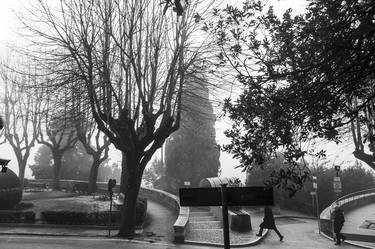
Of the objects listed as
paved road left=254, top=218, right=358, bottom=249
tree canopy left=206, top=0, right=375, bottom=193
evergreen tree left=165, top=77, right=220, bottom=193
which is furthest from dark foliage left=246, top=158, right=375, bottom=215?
tree canopy left=206, top=0, right=375, bottom=193

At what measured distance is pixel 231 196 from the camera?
5527 mm

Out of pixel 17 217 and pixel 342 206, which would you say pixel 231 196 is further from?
pixel 342 206

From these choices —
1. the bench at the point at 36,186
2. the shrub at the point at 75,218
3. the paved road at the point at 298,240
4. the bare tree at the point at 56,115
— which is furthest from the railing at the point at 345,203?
the bench at the point at 36,186

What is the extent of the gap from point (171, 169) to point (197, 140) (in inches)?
162

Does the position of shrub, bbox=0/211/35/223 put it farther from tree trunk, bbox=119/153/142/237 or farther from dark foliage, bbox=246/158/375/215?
dark foliage, bbox=246/158/375/215

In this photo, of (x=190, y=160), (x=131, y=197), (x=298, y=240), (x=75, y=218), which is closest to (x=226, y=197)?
(x=131, y=197)

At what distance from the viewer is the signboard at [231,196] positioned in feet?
17.8

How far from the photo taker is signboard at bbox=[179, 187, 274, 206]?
5.43 m

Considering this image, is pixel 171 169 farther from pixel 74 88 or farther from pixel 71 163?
pixel 74 88

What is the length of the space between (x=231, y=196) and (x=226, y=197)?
0.08 meters

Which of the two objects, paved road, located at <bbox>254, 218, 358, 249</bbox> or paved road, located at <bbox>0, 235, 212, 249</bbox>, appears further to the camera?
paved road, located at <bbox>254, 218, 358, 249</bbox>

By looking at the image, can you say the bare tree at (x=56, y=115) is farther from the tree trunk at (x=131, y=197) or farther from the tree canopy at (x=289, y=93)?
the tree canopy at (x=289, y=93)

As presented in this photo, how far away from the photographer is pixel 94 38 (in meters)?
14.9

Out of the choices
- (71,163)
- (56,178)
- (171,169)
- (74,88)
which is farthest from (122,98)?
(71,163)
